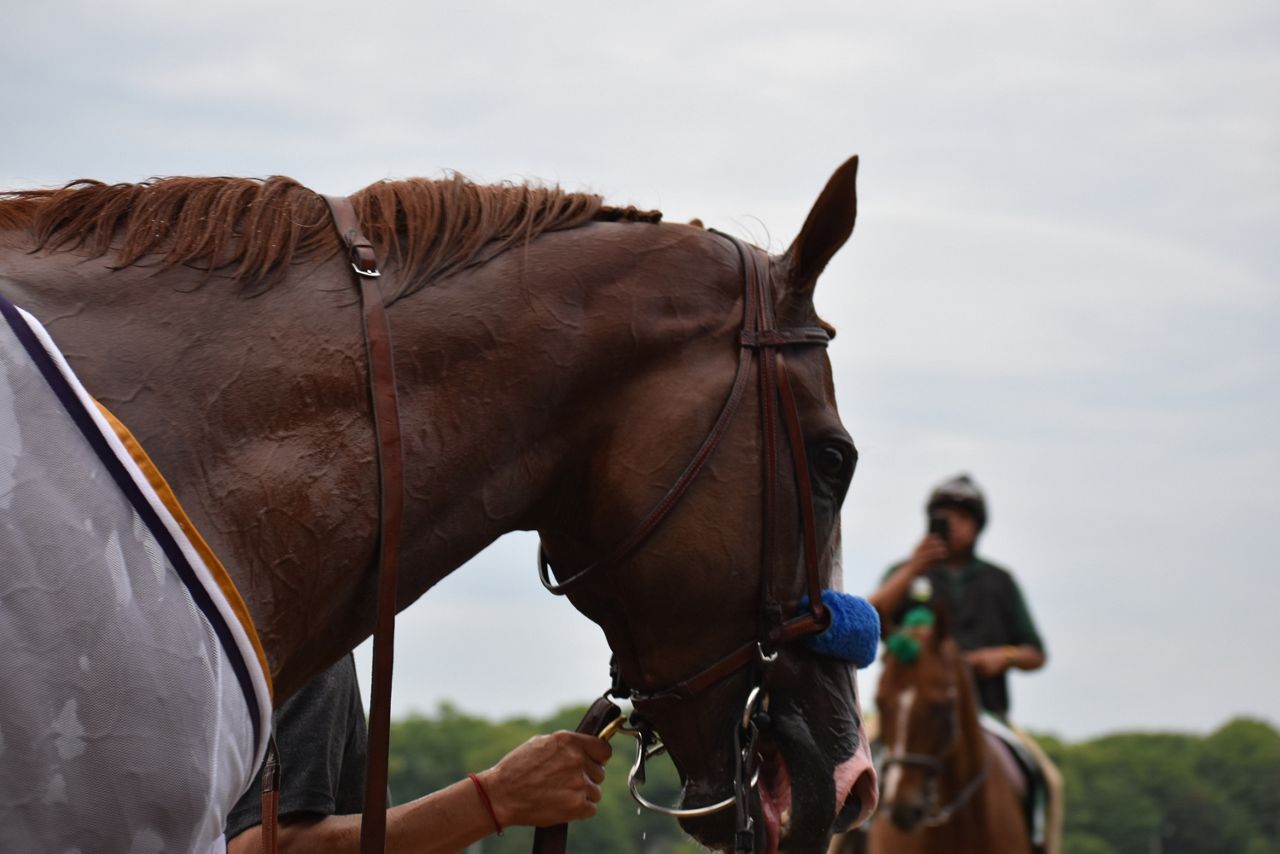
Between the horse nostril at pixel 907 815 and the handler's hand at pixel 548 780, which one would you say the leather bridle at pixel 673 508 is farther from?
the horse nostril at pixel 907 815

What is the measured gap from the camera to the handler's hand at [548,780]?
299 cm

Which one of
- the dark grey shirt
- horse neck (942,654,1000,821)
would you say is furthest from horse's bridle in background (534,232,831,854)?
horse neck (942,654,1000,821)

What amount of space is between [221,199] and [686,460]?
83 cm

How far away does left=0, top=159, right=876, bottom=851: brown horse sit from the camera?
7.43 ft

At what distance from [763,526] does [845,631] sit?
265 millimetres

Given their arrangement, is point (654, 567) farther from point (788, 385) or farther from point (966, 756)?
point (966, 756)

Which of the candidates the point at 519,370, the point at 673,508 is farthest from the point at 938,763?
the point at 519,370

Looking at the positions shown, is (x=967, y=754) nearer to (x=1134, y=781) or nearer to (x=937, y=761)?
(x=937, y=761)

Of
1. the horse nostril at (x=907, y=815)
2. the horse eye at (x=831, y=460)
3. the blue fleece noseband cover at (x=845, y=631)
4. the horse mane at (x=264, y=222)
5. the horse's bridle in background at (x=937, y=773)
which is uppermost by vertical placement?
the horse mane at (x=264, y=222)

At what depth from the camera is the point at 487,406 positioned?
252cm

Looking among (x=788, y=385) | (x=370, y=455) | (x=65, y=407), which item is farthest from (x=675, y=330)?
(x=65, y=407)

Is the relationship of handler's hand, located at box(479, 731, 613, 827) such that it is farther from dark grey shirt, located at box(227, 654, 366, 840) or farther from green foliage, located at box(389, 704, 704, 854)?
green foliage, located at box(389, 704, 704, 854)

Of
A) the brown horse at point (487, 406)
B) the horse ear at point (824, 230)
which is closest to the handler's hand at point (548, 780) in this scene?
the brown horse at point (487, 406)

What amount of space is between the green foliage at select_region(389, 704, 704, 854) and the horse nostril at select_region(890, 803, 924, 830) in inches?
353
